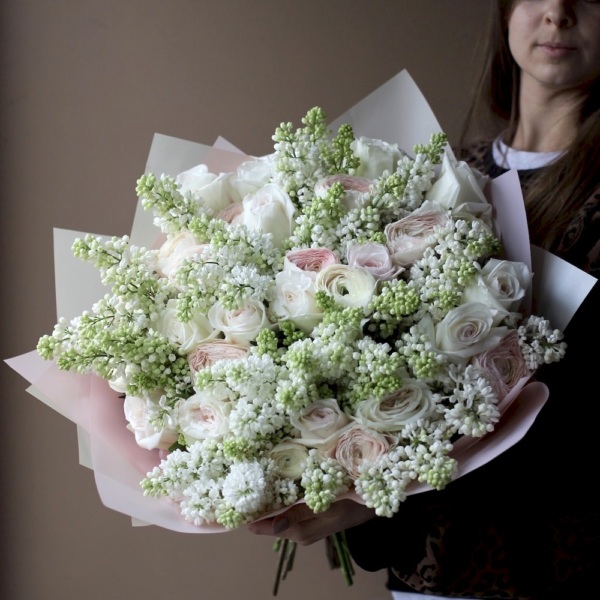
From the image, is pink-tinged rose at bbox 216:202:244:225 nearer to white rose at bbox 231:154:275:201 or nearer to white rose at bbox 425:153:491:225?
white rose at bbox 231:154:275:201

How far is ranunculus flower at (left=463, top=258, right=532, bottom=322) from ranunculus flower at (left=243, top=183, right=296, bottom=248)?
0.78ft

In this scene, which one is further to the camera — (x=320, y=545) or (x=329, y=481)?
(x=320, y=545)

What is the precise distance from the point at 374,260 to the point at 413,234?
59mm

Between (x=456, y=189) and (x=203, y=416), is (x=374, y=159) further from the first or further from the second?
(x=203, y=416)

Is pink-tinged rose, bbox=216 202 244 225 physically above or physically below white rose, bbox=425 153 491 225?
above

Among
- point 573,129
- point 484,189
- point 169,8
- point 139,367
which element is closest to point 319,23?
point 169,8

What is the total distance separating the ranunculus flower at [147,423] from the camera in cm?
84

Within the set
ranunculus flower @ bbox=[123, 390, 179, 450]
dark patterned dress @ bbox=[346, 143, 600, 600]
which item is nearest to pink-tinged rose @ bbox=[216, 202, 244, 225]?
ranunculus flower @ bbox=[123, 390, 179, 450]

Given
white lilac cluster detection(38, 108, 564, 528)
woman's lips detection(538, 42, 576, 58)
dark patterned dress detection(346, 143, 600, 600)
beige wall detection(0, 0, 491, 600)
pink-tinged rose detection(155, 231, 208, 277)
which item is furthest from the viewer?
beige wall detection(0, 0, 491, 600)

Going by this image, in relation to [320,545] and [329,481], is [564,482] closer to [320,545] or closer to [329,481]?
[329,481]

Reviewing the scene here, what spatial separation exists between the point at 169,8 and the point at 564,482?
124 cm

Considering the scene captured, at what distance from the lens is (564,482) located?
3.37 ft

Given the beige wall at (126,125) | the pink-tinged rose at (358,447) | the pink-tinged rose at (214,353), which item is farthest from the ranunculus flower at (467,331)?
the beige wall at (126,125)

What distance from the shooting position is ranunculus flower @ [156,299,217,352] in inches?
33.1
